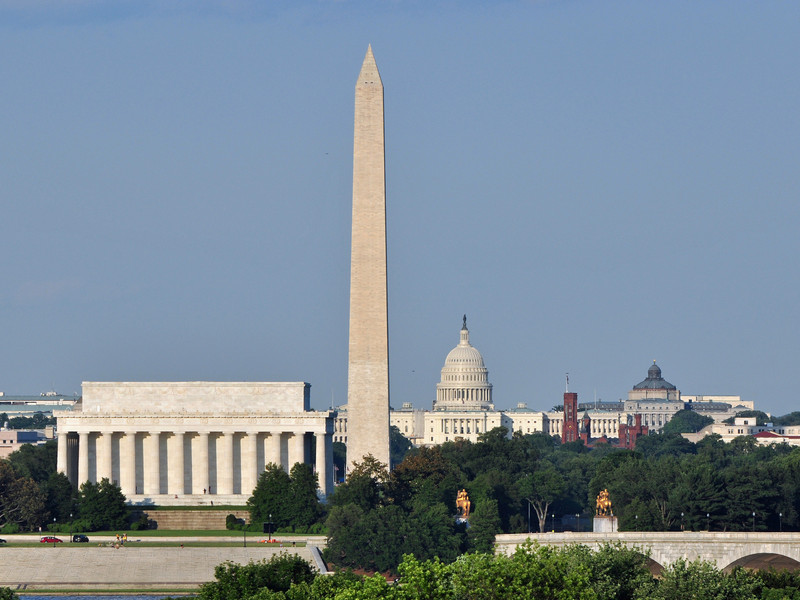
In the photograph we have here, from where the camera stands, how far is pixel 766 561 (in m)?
108

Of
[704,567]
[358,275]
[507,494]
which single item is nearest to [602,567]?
[704,567]

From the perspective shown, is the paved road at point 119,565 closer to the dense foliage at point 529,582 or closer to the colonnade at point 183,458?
the dense foliage at point 529,582

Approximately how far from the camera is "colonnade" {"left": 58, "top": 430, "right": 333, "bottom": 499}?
139 metres

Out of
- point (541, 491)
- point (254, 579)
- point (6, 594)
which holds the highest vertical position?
point (541, 491)

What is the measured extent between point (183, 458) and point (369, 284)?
81.6 feet

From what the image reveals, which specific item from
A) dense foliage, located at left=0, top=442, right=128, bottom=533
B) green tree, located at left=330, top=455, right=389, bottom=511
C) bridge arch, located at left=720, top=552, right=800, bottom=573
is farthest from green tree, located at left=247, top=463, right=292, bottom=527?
bridge arch, located at left=720, top=552, right=800, bottom=573

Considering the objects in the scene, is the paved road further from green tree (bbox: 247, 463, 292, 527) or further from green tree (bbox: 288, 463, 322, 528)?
green tree (bbox: 247, 463, 292, 527)

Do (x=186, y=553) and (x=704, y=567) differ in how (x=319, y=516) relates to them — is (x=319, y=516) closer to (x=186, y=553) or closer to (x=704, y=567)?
(x=186, y=553)

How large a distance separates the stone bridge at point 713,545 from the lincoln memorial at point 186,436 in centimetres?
3529

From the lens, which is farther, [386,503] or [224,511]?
[224,511]

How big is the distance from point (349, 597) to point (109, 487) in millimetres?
66139

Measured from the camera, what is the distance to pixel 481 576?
6159cm

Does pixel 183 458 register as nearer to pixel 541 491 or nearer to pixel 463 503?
pixel 541 491

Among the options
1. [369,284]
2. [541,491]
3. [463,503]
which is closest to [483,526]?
[463,503]
